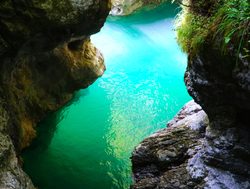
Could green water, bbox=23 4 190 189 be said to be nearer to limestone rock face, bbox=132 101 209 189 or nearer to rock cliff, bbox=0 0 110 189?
rock cliff, bbox=0 0 110 189

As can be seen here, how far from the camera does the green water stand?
374 inches

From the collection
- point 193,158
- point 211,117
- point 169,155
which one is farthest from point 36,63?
point 211,117

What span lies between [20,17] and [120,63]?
34.2 ft

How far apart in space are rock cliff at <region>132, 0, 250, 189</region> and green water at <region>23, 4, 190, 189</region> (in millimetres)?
2329

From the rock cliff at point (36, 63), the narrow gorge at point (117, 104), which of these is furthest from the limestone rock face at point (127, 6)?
the rock cliff at point (36, 63)

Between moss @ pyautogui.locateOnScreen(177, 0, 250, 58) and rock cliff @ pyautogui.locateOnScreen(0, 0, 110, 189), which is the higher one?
moss @ pyautogui.locateOnScreen(177, 0, 250, 58)

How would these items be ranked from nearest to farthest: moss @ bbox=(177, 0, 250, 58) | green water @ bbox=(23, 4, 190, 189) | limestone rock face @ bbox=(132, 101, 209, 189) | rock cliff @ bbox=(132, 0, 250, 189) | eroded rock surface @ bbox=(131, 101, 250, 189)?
moss @ bbox=(177, 0, 250, 58)
rock cliff @ bbox=(132, 0, 250, 189)
eroded rock surface @ bbox=(131, 101, 250, 189)
limestone rock face @ bbox=(132, 101, 209, 189)
green water @ bbox=(23, 4, 190, 189)

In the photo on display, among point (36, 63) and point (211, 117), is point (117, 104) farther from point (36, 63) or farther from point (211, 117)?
point (211, 117)

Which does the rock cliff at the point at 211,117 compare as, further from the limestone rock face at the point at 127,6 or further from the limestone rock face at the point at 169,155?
Result: the limestone rock face at the point at 127,6

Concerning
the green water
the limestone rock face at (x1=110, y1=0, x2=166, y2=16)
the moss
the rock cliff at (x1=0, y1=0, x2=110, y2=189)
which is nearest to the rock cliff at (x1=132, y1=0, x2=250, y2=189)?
the moss

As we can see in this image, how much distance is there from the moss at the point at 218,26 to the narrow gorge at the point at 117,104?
0.02 metres

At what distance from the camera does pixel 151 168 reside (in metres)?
6.99

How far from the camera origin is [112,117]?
42.0 feet

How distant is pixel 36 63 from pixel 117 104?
3880 millimetres
